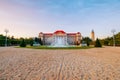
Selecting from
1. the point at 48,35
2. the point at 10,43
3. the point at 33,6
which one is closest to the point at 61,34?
the point at 48,35

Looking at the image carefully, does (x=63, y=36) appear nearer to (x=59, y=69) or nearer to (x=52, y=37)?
(x=52, y=37)

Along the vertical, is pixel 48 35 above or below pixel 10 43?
above

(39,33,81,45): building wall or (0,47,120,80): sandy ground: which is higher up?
(39,33,81,45): building wall

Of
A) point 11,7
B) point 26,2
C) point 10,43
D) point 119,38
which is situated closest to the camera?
point 26,2

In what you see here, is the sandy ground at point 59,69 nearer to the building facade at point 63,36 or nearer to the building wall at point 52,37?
the building facade at point 63,36

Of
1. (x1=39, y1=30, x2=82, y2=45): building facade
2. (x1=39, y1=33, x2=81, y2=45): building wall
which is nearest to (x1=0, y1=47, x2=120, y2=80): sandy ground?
(x1=39, y1=30, x2=82, y2=45): building facade

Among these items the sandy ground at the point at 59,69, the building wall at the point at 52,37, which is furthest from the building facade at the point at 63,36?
the sandy ground at the point at 59,69

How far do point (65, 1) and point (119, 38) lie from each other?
131ft

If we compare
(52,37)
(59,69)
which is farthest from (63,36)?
(59,69)

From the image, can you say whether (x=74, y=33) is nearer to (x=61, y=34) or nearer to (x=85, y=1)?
(x=61, y=34)

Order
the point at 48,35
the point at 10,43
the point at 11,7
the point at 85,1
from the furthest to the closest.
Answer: the point at 48,35 → the point at 10,43 → the point at 11,7 → the point at 85,1

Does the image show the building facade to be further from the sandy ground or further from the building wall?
the sandy ground

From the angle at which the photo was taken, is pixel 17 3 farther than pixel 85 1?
Yes

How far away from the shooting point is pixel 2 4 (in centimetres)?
1633
